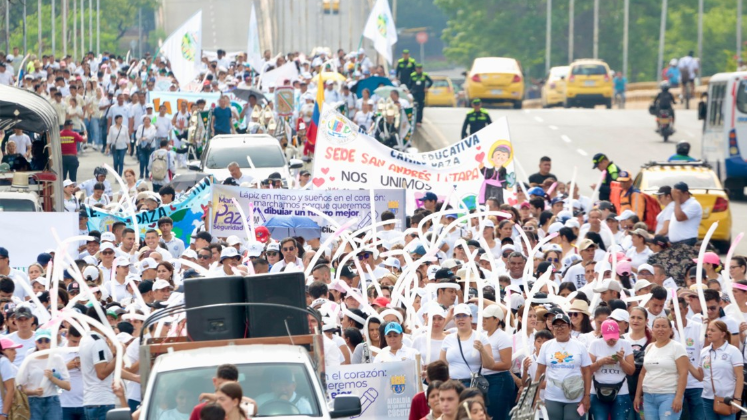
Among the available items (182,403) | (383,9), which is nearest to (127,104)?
(383,9)

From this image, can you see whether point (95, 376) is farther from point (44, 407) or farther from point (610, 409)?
point (610, 409)

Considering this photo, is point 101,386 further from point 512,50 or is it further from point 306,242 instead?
point 512,50

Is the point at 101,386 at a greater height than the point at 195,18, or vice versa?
the point at 195,18

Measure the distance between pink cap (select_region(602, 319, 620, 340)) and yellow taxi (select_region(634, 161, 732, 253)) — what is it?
1188 centimetres

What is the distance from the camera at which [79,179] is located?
30.1 m

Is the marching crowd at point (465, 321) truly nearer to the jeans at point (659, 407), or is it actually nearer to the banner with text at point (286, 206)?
the jeans at point (659, 407)

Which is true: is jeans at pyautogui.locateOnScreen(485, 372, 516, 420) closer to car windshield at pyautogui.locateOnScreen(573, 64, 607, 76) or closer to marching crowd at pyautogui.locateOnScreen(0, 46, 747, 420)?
marching crowd at pyautogui.locateOnScreen(0, 46, 747, 420)

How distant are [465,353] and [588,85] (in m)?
43.0

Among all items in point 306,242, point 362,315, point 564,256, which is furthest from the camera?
point 306,242

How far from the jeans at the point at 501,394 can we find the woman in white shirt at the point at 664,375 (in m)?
1.13

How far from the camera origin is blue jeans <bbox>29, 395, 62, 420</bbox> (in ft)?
36.4

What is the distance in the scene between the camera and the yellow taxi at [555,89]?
2167 inches

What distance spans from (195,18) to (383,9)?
18.6ft

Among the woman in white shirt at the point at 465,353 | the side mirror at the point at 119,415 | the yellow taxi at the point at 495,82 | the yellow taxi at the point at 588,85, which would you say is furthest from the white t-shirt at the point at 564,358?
the yellow taxi at the point at 588,85
